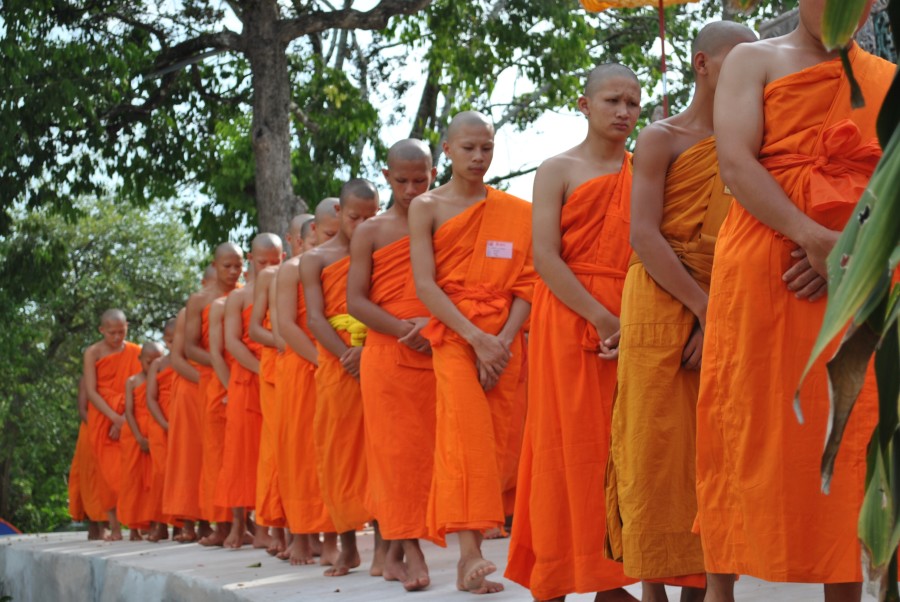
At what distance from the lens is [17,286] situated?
1752 cm

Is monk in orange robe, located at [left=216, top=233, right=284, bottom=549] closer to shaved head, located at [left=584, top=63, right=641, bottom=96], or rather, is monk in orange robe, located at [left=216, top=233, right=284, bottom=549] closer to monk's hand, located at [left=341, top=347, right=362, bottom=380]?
monk's hand, located at [left=341, top=347, right=362, bottom=380]

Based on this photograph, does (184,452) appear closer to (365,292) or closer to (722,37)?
(365,292)

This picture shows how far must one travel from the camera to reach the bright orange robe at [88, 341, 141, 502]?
13.3m

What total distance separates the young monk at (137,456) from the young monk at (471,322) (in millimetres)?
7285

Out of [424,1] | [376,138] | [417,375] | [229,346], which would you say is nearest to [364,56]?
[376,138]

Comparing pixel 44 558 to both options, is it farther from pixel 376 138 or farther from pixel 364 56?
pixel 364 56

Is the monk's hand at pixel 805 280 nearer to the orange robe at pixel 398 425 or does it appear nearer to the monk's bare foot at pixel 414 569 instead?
the monk's bare foot at pixel 414 569

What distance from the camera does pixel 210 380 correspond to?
1107 cm

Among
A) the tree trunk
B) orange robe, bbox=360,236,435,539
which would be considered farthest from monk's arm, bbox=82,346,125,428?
orange robe, bbox=360,236,435,539

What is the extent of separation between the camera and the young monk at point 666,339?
4098 millimetres

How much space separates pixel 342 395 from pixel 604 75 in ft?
9.84

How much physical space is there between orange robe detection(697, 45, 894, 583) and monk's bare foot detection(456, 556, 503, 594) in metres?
2.07

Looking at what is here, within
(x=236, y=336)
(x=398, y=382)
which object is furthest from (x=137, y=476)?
(x=398, y=382)

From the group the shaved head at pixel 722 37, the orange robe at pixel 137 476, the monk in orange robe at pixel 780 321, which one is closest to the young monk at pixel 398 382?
the shaved head at pixel 722 37
